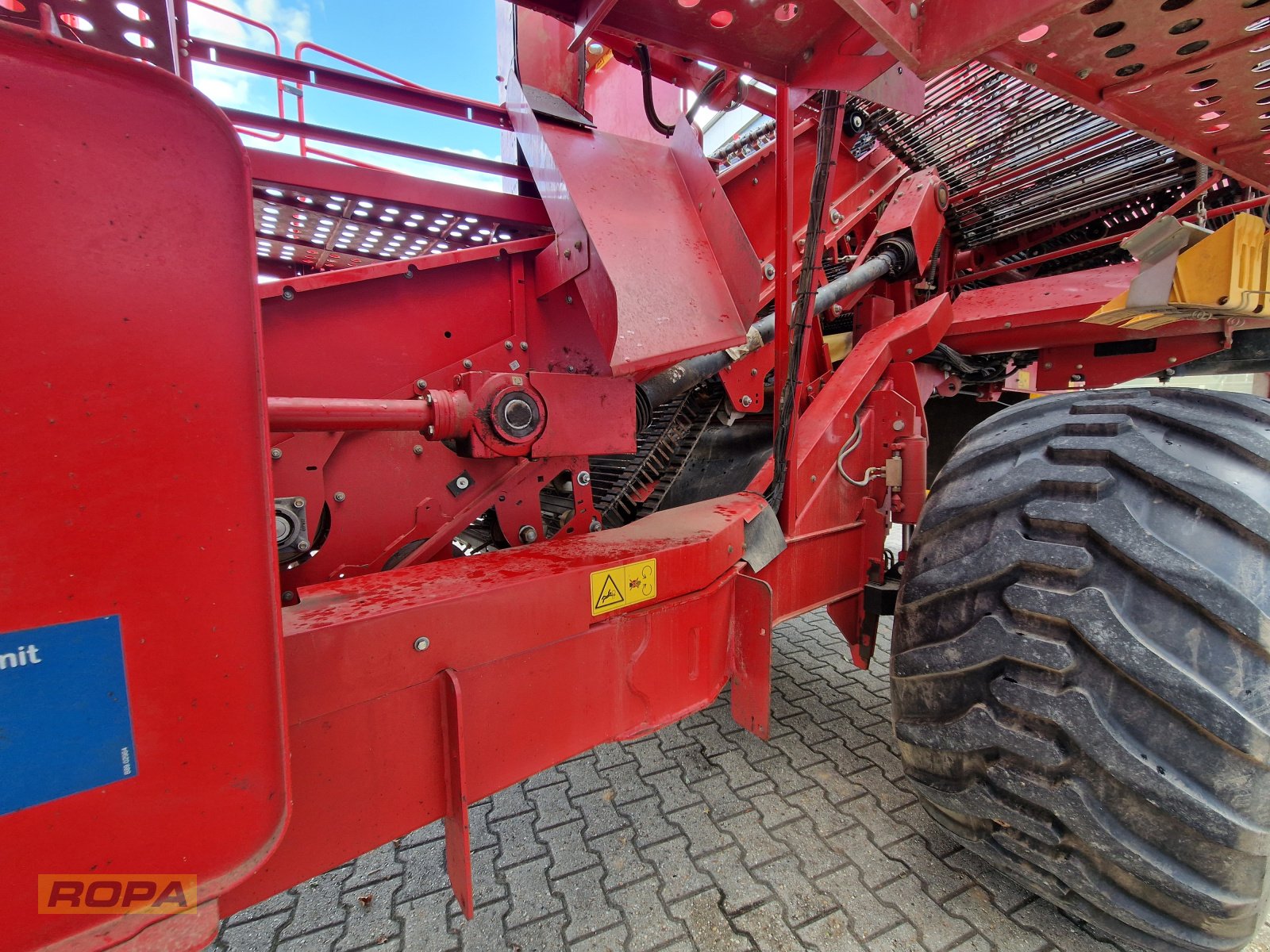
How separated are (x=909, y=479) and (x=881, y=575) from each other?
15.9 inches

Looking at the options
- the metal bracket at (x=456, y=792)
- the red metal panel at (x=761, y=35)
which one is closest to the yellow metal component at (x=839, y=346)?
the red metal panel at (x=761, y=35)

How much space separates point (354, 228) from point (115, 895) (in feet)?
6.49

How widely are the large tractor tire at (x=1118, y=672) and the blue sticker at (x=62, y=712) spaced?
5.35 ft

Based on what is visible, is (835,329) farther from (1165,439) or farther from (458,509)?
(458,509)

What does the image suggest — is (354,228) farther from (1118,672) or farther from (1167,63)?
(1118,672)

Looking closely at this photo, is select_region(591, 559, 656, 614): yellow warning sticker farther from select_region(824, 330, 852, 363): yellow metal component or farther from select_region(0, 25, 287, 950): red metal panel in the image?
select_region(824, 330, 852, 363): yellow metal component

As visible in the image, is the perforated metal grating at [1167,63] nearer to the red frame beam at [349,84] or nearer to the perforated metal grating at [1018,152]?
the perforated metal grating at [1018,152]

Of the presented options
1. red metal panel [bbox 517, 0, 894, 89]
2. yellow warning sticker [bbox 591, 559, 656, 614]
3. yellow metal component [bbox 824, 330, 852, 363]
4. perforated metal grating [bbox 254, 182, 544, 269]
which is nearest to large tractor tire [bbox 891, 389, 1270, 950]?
yellow warning sticker [bbox 591, 559, 656, 614]

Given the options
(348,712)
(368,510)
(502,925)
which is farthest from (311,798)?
(502,925)

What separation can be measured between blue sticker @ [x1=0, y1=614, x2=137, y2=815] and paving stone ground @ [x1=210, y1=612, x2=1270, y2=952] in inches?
52.2

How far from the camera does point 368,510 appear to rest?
156 cm

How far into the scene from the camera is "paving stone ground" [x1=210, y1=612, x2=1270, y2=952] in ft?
5.34

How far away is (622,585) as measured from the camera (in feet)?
4.81

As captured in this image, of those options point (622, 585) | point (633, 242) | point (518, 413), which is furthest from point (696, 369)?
point (622, 585)
